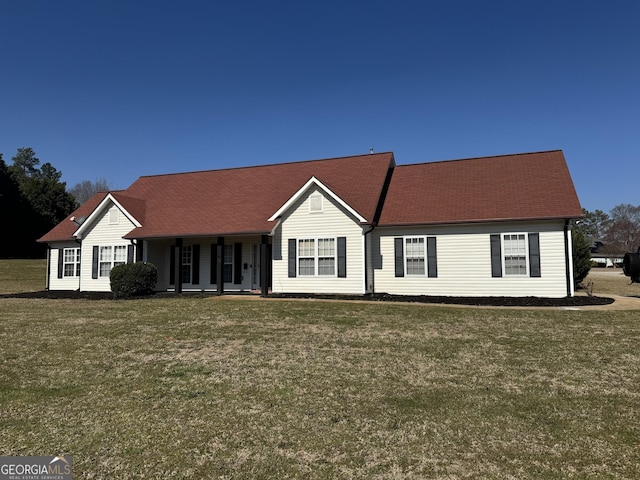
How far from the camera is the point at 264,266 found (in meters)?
19.3

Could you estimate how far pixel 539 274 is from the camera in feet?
55.5

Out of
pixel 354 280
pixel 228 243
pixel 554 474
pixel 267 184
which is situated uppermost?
pixel 267 184

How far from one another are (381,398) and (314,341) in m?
3.60

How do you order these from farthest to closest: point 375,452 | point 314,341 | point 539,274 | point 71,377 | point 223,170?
→ point 223,170
point 539,274
point 314,341
point 71,377
point 375,452

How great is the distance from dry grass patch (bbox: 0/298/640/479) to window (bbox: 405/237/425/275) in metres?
7.19

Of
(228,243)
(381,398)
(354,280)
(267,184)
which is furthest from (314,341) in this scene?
(267,184)

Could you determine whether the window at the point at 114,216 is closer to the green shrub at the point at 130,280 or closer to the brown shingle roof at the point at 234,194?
the brown shingle roof at the point at 234,194

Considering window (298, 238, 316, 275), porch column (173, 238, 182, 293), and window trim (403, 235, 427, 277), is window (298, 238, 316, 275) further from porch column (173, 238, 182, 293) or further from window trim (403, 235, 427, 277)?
porch column (173, 238, 182, 293)

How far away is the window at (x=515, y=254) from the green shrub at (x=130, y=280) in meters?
15.2

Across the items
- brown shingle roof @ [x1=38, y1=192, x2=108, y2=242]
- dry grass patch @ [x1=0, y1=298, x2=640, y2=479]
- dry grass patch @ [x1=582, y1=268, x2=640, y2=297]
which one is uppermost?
brown shingle roof @ [x1=38, y1=192, x2=108, y2=242]

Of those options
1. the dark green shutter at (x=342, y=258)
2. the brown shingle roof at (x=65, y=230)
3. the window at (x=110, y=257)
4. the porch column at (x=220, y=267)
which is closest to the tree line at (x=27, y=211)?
the brown shingle roof at (x=65, y=230)

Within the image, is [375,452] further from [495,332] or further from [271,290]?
[271,290]

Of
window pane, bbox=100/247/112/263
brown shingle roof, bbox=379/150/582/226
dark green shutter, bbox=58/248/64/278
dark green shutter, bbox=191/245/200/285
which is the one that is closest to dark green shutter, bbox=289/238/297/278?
brown shingle roof, bbox=379/150/582/226

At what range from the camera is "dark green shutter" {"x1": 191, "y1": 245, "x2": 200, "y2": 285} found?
22003 mm
